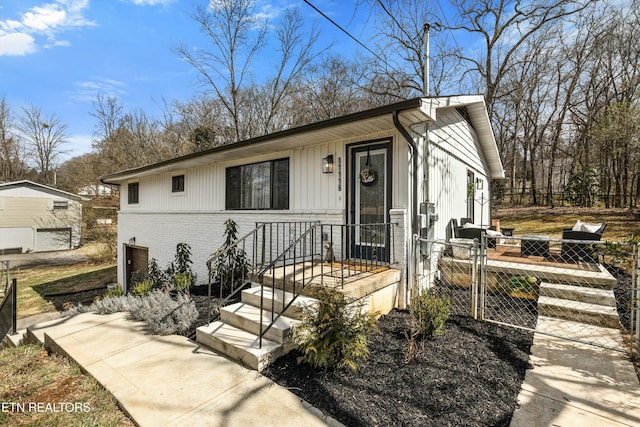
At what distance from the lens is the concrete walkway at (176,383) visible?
2475mm

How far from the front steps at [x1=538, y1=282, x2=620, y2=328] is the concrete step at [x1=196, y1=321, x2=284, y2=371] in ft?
12.9

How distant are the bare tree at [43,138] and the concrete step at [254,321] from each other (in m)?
33.1

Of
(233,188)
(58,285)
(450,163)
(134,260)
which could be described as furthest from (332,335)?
(58,285)

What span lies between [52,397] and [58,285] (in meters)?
13.6

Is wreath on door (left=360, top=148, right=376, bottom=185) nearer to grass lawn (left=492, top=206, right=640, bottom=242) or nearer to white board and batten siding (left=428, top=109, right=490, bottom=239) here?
white board and batten siding (left=428, top=109, right=490, bottom=239)

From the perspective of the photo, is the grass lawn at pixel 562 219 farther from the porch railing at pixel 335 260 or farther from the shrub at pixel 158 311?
the shrub at pixel 158 311

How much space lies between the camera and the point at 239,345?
344 cm

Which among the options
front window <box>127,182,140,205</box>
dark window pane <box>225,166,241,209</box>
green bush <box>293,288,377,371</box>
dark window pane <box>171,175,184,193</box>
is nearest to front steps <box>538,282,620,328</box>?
green bush <box>293,288,377,371</box>

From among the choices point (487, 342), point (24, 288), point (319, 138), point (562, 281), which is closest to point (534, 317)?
point (562, 281)

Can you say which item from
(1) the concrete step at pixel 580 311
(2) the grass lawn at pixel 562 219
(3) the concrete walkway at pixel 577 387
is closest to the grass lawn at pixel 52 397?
(3) the concrete walkway at pixel 577 387

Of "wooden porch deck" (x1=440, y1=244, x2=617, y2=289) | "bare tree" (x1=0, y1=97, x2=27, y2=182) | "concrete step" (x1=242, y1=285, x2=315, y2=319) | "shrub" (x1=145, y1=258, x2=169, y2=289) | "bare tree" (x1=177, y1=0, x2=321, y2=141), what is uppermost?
"bare tree" (x1=177, y1=0, x2=321, y2=141)

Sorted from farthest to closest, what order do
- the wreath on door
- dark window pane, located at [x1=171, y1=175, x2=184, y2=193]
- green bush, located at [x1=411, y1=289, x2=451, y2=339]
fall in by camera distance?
dark window pane, located at [x1=171, y1=175, x2=184, y2=193], the wreath on door, green bush, located at [x1=411, y1=289, x2=451, y2=339]

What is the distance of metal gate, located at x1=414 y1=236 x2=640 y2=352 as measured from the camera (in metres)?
3.81

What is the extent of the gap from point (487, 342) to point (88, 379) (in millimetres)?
4523
